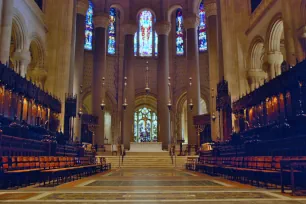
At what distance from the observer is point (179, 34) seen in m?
30.3

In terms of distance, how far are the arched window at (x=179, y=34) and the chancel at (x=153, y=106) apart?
10 cm

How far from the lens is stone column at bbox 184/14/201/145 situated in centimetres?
2312

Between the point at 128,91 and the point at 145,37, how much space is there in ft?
29.6

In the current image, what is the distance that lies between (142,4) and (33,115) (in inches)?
666

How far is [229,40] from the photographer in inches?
713

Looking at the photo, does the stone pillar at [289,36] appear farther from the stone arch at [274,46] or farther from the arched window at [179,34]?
the arched window at [179,34]

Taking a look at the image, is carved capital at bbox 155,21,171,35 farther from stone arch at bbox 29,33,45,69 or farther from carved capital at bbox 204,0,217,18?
stone arch at bbox 29,33,45,69

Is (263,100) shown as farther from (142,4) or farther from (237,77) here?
(142,4)

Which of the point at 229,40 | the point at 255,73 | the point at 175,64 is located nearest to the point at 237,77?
the point at 255,73

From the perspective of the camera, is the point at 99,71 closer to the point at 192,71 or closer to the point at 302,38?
the point at 192,71

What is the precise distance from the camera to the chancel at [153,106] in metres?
6.17

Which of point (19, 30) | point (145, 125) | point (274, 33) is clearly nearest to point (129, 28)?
point (145, 125)

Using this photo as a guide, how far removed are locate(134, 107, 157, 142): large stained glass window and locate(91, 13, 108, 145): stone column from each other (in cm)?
671

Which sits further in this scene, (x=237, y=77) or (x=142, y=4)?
(x=142, y=4)
